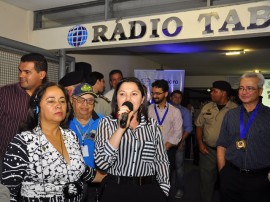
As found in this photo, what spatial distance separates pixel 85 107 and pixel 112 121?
2.11 ft

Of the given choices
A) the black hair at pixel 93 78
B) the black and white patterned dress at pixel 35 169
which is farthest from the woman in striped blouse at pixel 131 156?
the black hair at pixel 93 78

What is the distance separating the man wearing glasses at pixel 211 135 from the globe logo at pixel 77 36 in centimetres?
217

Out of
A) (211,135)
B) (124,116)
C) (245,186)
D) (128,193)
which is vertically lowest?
(245,186)

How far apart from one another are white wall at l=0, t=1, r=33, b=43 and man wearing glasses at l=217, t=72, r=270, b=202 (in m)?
3.60

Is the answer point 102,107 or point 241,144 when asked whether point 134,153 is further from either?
point 102,107

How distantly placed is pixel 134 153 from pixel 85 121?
0.86 meters

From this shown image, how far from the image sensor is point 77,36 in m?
4.59

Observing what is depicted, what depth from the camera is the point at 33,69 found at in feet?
8.53

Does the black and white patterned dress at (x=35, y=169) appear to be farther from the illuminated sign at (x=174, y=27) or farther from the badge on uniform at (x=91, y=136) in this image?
the illuminated sign at (x=174, y=27)

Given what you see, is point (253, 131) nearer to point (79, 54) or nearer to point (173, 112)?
point (173, 112)

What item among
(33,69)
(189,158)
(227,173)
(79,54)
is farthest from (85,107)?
(189,158)

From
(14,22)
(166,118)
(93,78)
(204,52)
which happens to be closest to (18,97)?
(93,78)

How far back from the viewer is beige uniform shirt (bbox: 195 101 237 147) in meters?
4.04

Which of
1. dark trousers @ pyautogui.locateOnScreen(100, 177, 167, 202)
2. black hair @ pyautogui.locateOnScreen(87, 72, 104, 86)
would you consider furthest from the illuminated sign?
dark trousers @ pyautogui.locateOnScreen(100, 177, 167, 202)
